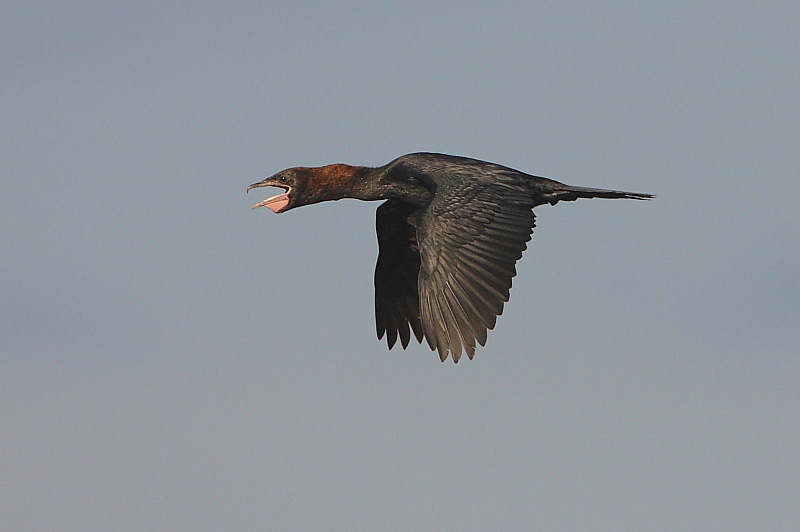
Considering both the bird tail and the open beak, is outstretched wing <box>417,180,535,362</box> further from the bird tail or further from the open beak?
the open beak

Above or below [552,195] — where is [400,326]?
below

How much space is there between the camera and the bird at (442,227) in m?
15.9

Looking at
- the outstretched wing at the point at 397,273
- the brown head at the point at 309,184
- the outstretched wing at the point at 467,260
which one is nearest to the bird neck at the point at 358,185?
the brown head at the point at 309,184

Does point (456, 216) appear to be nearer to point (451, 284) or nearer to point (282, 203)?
point (451, 284)

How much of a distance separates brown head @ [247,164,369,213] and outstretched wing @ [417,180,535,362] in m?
2.70

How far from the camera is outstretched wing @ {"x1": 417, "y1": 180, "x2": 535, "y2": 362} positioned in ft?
52.0

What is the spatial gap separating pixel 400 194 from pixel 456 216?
102 inches

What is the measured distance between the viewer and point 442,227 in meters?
16.6

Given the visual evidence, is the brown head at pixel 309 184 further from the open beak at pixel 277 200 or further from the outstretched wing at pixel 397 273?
the outstretched wing at pixel 397 273

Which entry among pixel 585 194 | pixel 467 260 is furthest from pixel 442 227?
→ pixel 585 194

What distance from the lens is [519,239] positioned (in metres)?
16.3

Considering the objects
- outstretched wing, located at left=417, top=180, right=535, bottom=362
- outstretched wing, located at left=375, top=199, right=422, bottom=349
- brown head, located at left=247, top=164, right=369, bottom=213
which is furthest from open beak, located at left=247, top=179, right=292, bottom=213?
outstretched wing, located at left=417, top=180, right=535, bottom=362

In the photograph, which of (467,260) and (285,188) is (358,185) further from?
(467,260)

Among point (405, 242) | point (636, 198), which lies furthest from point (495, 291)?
point (405, 242)
